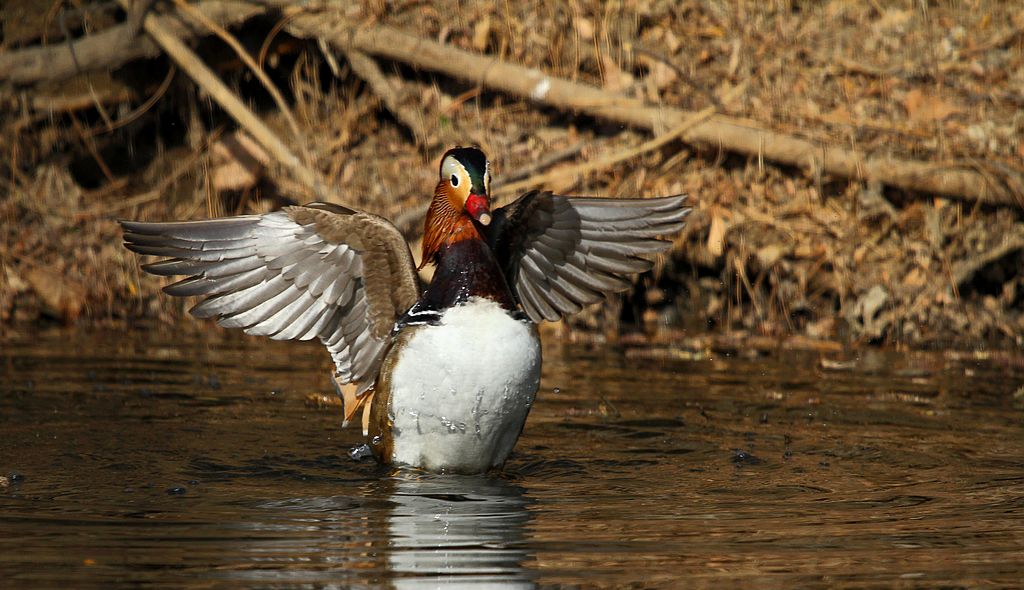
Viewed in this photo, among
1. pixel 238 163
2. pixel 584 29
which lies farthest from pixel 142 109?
pixel 584 29

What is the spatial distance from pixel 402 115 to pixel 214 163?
5.36 ft

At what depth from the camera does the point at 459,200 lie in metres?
5.77

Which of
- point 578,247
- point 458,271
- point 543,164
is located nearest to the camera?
point 458,271

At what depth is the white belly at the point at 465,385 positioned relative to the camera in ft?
17.5

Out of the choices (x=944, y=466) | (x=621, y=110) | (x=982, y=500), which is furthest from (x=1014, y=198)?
(x=982, y=500)

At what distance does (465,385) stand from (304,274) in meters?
1.20

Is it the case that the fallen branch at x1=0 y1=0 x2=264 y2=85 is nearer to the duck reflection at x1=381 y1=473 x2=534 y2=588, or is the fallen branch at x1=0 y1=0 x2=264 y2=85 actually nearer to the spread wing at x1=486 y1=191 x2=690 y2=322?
the spread wing at x1=486 y1=191 x2=690 y2=322

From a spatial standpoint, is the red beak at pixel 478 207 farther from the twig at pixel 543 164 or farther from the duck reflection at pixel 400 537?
the twig at pixel 543 164

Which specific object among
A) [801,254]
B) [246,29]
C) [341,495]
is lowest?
[341,495]

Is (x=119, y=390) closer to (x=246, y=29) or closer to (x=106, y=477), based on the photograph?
(x=106, y=477)

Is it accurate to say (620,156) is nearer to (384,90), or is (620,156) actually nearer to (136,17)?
(384,90)

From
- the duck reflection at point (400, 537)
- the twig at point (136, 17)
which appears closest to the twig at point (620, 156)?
the twig at point (136, 17)

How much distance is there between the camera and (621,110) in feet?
33.6

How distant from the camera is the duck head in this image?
5641 millimetres
